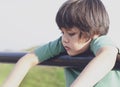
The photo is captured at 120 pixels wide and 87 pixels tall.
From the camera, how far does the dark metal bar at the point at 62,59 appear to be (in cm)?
132

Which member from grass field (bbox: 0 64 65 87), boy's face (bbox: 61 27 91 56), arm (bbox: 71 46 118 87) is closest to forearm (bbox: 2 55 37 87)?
boy's face (bbox: 61 27 91 56)

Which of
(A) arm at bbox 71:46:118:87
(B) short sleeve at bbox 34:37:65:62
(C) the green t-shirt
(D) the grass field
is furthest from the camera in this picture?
(D) the grass field

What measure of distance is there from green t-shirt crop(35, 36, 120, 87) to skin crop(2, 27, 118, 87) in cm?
2

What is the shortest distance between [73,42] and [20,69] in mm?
180

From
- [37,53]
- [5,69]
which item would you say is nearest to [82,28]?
[37,53]

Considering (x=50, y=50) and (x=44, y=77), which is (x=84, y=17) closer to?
(x=50, y=50)

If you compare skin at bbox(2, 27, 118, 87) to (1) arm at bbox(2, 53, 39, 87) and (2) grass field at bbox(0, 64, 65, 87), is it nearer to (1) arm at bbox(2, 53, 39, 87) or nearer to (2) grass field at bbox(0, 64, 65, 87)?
(1) arm at bbox(2, 53, 39, 87)

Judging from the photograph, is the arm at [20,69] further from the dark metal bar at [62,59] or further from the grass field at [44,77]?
the grass field at [44,77]

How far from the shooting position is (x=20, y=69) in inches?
55.7

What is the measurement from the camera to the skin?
47.2 inches

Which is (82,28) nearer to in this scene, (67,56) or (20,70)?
(67,56)

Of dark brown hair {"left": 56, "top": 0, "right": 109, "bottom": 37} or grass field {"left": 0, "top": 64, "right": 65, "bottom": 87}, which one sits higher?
dark brown hair {"left": 56, "top": 0, "right": 109, "bottom": 37}

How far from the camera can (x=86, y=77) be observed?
1.19 meters

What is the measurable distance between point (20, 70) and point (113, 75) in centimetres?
25
